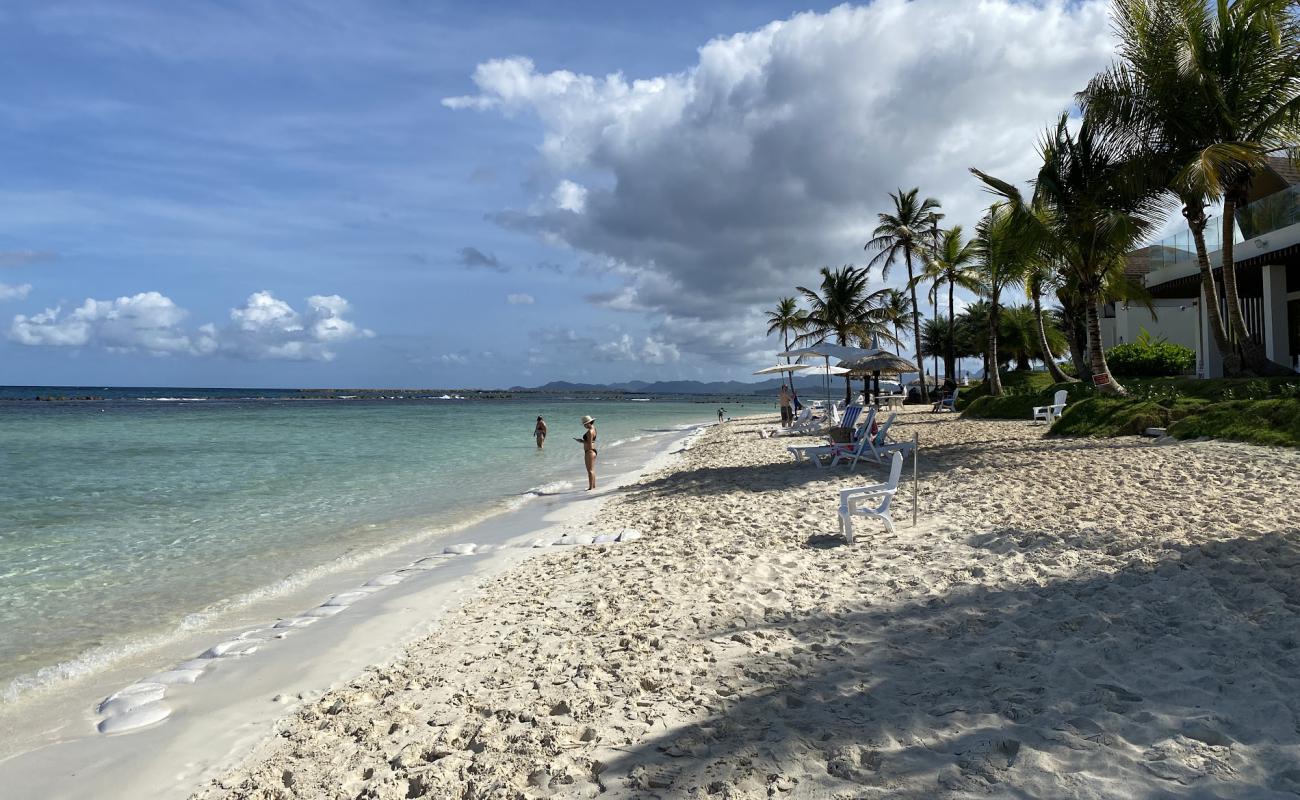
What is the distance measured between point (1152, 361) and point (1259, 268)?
4456 millimetres

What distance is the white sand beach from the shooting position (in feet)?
9.44

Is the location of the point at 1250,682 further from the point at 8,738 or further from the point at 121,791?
the point at 8,738

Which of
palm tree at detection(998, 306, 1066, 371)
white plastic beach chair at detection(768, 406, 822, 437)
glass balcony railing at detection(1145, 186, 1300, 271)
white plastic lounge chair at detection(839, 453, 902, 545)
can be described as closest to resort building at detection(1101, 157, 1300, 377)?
glass balcony railing at detection(1145, 186, 1300, 271)

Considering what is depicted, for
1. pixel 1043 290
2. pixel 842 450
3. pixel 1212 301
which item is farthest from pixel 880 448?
pixel 1043 290

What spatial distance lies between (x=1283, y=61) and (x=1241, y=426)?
7204mm

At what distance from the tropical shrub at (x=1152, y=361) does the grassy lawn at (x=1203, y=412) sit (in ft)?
24.9

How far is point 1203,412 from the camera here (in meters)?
12.2

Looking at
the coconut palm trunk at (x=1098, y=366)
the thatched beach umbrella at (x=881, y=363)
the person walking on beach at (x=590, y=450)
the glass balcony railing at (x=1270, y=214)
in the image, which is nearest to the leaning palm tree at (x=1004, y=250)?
the coconut palm trunk at (x=1098, y=366)

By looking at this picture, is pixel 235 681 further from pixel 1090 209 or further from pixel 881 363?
pixel 1090 209

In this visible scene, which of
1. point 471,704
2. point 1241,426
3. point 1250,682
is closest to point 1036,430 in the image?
point 1241,426

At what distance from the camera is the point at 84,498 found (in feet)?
44.7

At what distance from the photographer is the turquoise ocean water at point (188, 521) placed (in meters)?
6.24

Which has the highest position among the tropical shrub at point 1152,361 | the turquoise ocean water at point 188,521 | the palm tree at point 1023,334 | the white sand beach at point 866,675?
the palm tree at point 1023,334

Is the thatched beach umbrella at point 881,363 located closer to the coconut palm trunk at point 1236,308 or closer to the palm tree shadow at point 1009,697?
the coconut palm trunk at point 1236,308
